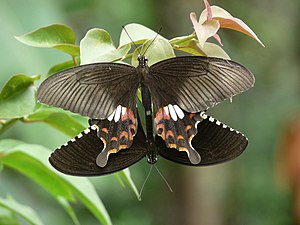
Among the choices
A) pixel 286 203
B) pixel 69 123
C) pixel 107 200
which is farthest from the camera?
pixel 286 203

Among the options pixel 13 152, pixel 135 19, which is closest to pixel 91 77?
pixel 13 152

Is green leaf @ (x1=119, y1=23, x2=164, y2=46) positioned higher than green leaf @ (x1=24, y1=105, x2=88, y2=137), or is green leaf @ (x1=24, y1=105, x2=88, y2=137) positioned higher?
green leaf @ (x1=119, y1=23, x2=164, y2=46)

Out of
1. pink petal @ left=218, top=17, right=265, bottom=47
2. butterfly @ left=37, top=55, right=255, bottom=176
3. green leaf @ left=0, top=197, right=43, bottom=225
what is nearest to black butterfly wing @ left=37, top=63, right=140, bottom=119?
butterfly @ left=37, top=55, right=255, bottom=176

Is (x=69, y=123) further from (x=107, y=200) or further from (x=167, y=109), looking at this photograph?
(x=107, y=200)

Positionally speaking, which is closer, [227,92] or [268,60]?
[227,92]

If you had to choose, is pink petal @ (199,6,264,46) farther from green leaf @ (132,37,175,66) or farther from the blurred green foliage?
the blurred green foliage

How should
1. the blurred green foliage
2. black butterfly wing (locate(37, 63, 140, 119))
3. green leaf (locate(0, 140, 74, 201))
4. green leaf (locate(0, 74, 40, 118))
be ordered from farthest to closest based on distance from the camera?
the blurred green foliage
green leaf (locate(0, 140, 74, 201))
green leaf (locate(0, 74, 40, 118))
black butterfly wing (locate(37, 63, 140, 119))
